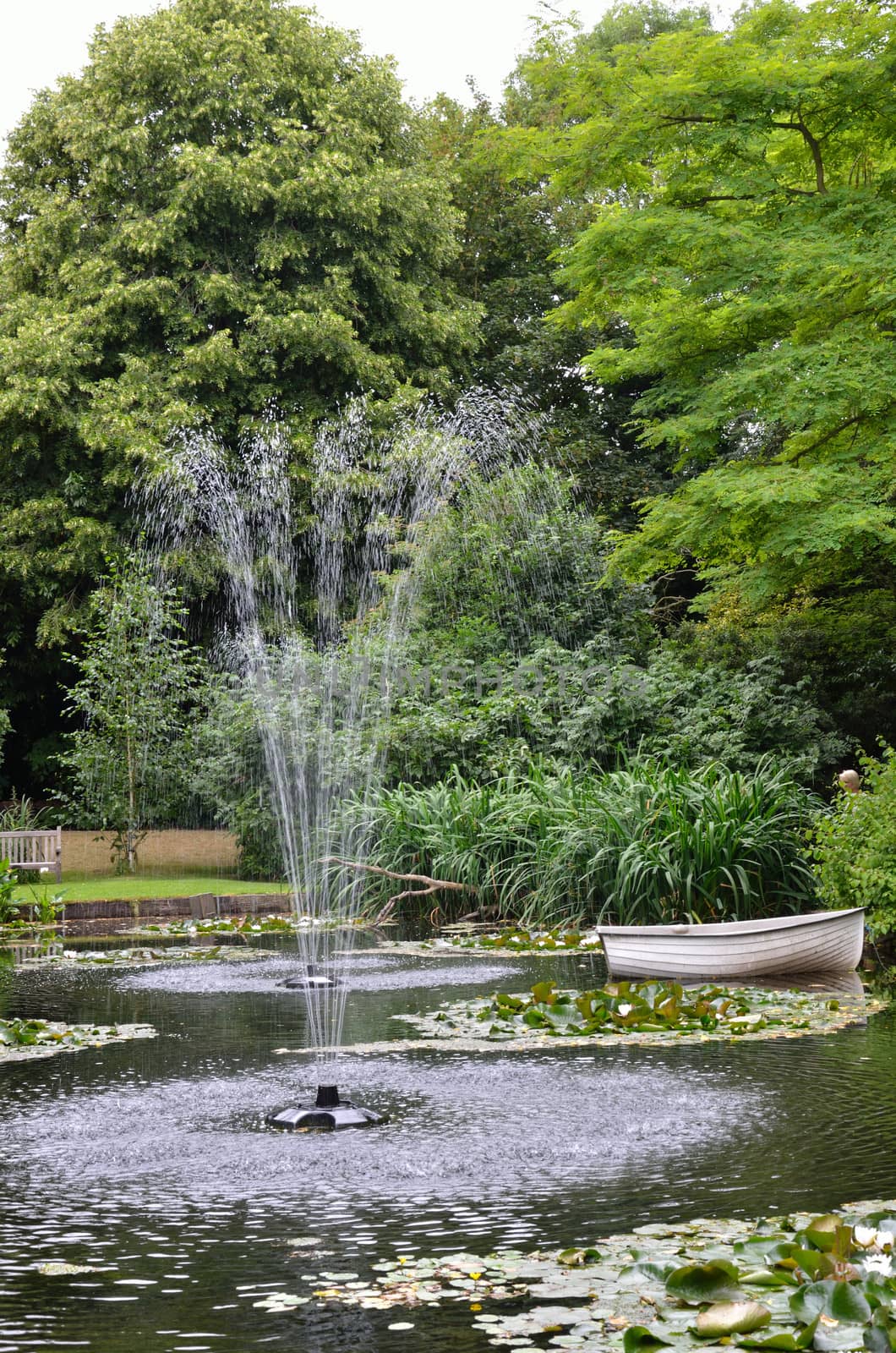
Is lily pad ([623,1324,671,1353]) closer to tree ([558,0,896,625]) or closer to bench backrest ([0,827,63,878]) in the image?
tree ([558,0,896,625])

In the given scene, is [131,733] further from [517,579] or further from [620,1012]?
[620,1012]

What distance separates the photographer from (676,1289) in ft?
10.9

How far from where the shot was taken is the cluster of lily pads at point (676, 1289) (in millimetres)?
3104

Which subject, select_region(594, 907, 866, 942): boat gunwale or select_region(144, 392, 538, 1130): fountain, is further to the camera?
select_region(144, 392, 538, 1130): fountain

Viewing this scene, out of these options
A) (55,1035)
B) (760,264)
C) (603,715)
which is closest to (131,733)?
(603,715)

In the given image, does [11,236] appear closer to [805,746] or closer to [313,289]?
[313,289]

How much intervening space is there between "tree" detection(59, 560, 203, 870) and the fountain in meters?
1.29

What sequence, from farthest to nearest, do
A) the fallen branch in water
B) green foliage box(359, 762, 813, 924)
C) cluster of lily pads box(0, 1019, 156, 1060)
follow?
the fallen branch in water → green foliage box(359, 762, 813, 924) → cluster of lily pads box(0, 1019, 156, 1060)

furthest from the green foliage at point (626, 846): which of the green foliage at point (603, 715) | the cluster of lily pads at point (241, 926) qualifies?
the cluster of lily pads at point (241, 926)

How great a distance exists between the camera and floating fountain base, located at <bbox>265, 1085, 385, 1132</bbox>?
18.1ft

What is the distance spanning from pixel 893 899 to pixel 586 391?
69.8ft

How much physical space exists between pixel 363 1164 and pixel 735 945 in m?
4.93

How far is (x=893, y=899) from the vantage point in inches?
384

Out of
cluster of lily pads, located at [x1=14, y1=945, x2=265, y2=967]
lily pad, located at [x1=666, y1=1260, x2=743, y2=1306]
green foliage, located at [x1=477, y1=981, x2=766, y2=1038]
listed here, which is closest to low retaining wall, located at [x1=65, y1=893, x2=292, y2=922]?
cluster of lily pads, located at [x1=14, y1=945, x2=265, y2=967]
